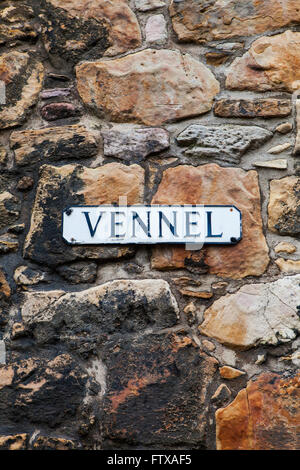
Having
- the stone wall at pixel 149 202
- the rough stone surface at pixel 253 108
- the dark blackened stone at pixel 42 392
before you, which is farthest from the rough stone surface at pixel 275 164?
the dark blackened stone at pixel 42 392

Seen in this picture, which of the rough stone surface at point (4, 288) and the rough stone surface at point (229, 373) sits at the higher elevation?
the rough stone surface at point (4, 288)

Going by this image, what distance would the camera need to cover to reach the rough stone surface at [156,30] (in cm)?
168

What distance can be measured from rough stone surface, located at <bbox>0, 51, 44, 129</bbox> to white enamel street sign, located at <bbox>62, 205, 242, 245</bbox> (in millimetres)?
417

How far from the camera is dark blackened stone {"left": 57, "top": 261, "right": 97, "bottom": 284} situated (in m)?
1.50

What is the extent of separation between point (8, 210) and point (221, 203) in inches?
27.5

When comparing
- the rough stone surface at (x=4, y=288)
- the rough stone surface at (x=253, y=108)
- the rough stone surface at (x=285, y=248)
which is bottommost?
the rough stone surface at (x=4, y=288)

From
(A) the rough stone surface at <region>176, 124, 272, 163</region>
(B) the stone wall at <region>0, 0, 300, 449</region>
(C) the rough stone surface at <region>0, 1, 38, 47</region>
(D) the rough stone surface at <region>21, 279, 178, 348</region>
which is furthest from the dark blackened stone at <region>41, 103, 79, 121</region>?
(D) the rough stone surface at <region>21, 279, 178, 348</region>

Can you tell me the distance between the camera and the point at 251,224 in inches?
60.1

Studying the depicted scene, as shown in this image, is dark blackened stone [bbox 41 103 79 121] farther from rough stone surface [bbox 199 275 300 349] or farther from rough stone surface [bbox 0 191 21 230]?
rough stone surface [bbox 199 275 300 349]

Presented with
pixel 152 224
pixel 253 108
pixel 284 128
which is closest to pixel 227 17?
pixel 253 108

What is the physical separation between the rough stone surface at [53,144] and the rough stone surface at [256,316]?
668 mm

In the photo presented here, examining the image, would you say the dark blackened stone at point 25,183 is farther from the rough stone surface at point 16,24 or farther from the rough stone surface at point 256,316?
the rough stone surface at point 256,316
